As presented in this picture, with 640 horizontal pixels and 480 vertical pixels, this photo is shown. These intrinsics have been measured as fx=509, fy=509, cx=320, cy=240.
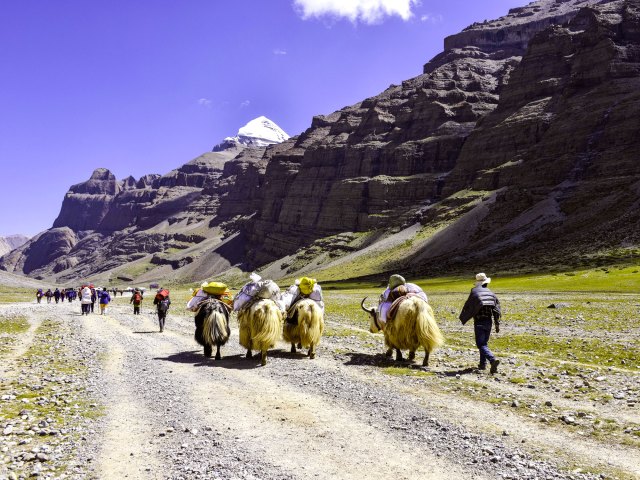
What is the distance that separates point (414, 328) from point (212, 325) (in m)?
7.47

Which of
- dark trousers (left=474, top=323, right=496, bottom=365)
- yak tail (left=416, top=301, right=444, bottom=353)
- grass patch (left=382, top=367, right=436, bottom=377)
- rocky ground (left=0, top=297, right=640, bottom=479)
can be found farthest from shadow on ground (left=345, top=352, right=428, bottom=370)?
dark trousers (left=474, top=323, right=496, bottom=365)

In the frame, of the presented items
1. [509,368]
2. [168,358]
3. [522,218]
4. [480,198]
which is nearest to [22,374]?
[168,358]

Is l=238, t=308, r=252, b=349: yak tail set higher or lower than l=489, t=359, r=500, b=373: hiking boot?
higher

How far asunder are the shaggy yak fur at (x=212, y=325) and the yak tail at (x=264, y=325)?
1.57m

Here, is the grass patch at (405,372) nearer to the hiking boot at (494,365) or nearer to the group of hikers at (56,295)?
the hiking boot at (494,365)

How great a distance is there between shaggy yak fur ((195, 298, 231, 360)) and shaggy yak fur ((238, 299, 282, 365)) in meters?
0.97

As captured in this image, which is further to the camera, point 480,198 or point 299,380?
point 480,198

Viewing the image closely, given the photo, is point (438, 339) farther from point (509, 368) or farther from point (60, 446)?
point (60, 446)

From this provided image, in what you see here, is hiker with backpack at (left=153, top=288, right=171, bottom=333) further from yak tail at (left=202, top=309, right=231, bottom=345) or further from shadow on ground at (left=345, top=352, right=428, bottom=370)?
shadow on ground at (left=345, top=352, right=428, bottom=370)

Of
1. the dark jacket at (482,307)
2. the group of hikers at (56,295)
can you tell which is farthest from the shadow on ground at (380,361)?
the group of hikers at (56,295)

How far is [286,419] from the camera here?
11039 millimetres

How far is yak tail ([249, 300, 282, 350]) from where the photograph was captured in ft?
58.9

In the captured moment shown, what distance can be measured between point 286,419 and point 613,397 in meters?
7.88

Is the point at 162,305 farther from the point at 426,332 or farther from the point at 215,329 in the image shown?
the point at 426,332
